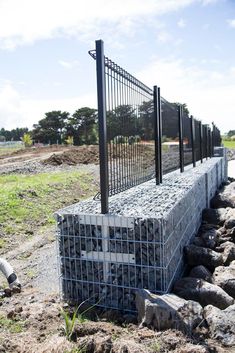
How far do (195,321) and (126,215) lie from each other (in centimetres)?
118

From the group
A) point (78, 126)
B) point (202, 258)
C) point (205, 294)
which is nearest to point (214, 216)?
point (202, 258)

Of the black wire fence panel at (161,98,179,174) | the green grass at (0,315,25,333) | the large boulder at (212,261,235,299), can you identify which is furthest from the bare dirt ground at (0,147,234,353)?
the black wire fence panel at (161,98,179,174)

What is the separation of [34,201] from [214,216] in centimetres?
474

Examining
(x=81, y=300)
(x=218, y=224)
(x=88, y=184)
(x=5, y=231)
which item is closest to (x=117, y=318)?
(x=81, y=300)

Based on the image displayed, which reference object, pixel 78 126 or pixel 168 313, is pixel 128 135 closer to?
pixel 168 313

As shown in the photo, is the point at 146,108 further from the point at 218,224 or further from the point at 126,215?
the point at 126,215

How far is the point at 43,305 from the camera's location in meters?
4.02

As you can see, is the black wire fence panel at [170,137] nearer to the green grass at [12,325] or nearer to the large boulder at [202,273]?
the large boulder at [202,273]

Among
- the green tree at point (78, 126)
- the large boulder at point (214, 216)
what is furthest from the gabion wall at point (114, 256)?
Answer: the green tree at point (78, 126)

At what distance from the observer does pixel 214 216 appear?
24.8ft

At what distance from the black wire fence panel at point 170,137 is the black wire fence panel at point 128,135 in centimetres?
Result: 136

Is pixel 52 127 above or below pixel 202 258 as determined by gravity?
above

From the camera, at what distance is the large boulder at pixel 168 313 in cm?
321

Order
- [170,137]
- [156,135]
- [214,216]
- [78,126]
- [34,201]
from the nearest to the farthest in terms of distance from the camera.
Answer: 1. [156,135]
2. [214,216]
3. [170,137]
4. [34,201]
5. [78,126]
